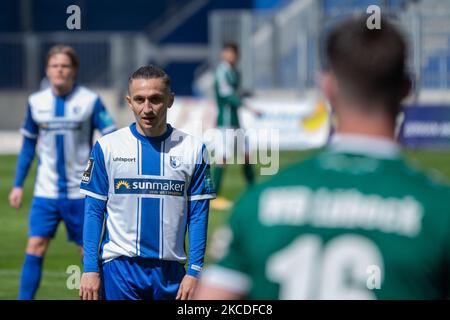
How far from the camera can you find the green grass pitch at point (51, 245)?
402 inches

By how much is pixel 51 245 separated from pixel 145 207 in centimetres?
720

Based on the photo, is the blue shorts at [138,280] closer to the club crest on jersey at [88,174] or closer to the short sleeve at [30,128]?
the club crest on jersey at [88,174]

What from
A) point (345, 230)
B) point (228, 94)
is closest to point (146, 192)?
point (345, 230)

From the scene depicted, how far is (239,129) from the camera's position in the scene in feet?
60.4

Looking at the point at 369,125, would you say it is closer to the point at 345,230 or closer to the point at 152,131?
the point at 345,230

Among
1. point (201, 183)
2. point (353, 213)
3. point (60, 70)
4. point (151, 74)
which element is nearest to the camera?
point (353, 213)

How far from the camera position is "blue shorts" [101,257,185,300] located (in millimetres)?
6012

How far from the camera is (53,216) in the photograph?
9.12 metres

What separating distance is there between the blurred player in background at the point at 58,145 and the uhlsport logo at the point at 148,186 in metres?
2.99

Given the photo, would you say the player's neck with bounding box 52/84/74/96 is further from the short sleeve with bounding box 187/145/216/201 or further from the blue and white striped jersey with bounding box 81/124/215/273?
the short sleeve with bounding box 187/145/216/201

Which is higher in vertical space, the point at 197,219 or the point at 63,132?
the point at 63,132

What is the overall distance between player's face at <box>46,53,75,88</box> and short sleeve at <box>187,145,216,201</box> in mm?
3154

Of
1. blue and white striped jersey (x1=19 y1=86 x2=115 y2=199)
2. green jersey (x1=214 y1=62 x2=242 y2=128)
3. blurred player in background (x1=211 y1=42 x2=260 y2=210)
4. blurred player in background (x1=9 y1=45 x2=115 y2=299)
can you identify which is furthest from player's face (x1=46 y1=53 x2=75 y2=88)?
green jersey (x1=214 y1=62 x2=242 y2=128)

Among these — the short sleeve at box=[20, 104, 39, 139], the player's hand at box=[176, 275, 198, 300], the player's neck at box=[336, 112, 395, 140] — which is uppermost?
the player's neck at box=[336, 112, 395, 140]
